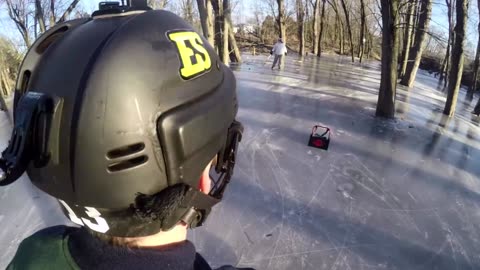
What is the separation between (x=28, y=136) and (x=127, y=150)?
10.1 inches

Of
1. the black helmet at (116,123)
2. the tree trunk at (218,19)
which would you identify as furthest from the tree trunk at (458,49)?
the tree trunk at (218,19)

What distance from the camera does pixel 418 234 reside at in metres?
2.77

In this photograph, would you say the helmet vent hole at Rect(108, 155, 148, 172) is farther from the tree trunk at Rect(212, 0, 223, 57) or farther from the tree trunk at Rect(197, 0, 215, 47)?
the tree trunk at Rect(212, 0, 223, 57)

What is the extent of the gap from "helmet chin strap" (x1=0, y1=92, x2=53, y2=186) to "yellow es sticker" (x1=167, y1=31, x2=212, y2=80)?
1.30ft

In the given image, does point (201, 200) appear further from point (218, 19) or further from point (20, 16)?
point (20, 16)

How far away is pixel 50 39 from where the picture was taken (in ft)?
3.60

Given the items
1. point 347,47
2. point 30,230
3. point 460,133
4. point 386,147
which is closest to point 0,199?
point 30,230

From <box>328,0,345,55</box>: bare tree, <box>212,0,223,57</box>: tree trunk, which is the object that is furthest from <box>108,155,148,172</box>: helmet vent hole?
<box>328,0,345,55</box>: bare tree

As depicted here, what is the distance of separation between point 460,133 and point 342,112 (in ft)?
6.07

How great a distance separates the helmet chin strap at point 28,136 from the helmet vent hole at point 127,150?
0.18 meters

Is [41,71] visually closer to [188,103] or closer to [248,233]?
[188,103]

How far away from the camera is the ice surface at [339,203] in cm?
252

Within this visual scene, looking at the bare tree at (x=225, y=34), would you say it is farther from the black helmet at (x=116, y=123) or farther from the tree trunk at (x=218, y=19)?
the black helmet at (x=116, y=123)

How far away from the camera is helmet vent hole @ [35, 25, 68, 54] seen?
107 cm
